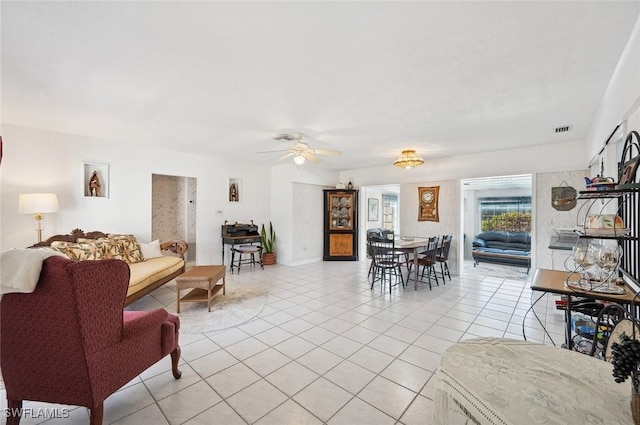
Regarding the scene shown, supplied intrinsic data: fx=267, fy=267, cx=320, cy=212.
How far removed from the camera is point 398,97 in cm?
270

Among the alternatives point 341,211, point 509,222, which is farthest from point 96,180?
point 509,222

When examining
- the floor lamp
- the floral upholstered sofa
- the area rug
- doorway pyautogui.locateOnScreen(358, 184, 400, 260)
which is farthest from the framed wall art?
the floor lamp

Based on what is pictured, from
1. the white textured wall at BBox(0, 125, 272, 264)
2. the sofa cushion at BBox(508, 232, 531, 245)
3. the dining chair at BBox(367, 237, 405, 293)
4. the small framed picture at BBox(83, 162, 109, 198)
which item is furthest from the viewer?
the sofa cushion at BBox(508, 232, 531, 245)

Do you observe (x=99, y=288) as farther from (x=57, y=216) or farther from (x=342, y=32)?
(x=57, y=216)

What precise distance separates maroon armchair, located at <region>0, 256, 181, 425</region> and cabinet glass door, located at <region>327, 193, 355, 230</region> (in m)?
5.85

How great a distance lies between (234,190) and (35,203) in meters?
3.27

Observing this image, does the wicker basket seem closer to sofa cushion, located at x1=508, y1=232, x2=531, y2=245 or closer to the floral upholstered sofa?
the floral upholstered sofa

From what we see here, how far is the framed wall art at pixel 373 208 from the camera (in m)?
8.53

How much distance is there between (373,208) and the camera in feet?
28.8

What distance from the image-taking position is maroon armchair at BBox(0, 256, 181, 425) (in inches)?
55.1

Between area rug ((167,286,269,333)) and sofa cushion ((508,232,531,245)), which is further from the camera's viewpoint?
sofa cushion ((508,232,531,245))

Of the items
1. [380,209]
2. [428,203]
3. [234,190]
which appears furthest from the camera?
[380,209]

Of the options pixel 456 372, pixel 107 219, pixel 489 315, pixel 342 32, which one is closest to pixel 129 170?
pixel 107 219

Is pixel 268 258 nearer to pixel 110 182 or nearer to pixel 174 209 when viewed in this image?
pixel 174 209
